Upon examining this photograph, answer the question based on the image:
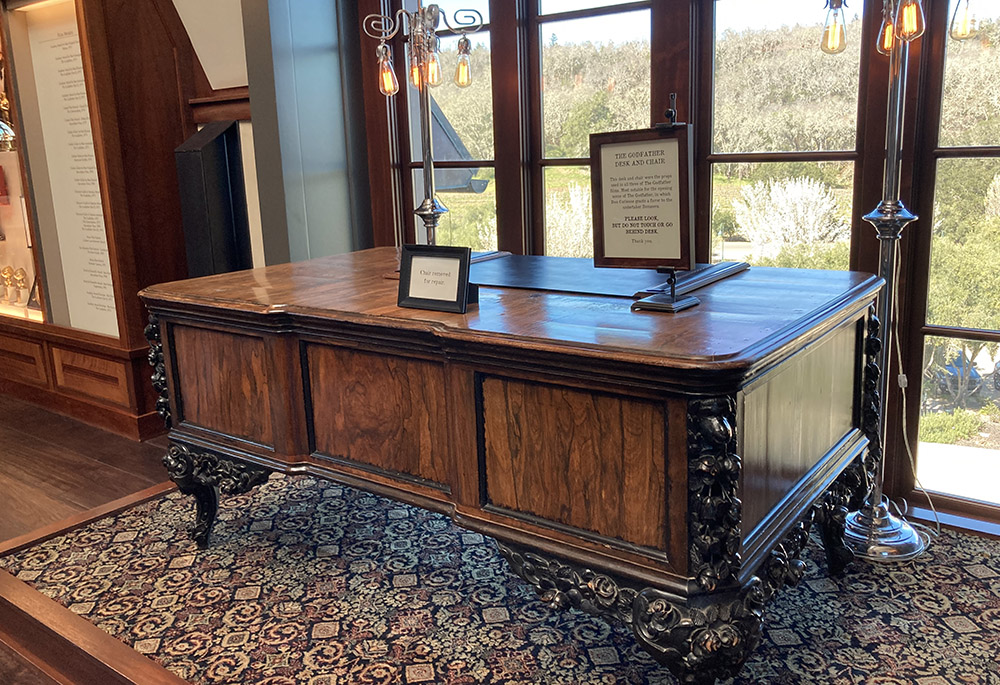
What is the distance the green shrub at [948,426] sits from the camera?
2.55m

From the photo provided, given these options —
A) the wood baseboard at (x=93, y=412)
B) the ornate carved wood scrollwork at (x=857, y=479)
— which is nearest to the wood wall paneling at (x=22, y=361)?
the wood baseboard at (x=93, y=412)

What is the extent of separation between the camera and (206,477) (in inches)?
97.8

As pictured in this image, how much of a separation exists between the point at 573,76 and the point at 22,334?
123 inches

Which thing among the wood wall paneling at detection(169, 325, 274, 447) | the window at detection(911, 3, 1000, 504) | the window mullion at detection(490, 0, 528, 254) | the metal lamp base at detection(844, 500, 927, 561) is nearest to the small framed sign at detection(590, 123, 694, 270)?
the wood wall paneling at detection(169, 325, 274, 447)

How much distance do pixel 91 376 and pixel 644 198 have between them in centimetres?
324

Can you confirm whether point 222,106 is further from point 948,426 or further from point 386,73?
point 948,426

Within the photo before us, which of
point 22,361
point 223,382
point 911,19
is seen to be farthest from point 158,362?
point 22,361

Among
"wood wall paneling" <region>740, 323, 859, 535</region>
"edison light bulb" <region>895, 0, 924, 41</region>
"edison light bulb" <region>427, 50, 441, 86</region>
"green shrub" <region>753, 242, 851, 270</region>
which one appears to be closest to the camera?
"wood wall paneling" <region>740, 323, 859, 535</region>

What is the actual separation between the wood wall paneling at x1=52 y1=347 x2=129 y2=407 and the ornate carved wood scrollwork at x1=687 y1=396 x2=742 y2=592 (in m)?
3.09

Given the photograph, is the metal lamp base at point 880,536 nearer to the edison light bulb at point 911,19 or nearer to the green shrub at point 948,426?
the green shrub at point 948,426

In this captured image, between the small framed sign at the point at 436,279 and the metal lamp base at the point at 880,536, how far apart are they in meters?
1.27

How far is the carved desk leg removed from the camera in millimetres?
2439

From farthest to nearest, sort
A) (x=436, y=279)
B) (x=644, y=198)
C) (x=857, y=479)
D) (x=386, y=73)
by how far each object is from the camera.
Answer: (x=386, y=73)
(x=857, y=479)
(x=436, y=279)
(x=644, y=198)

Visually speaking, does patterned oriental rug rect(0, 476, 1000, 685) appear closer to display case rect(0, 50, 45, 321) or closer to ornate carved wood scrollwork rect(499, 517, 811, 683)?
ornate carved wood scrollwork rect(499, 517, 811, 683)
